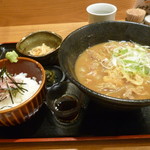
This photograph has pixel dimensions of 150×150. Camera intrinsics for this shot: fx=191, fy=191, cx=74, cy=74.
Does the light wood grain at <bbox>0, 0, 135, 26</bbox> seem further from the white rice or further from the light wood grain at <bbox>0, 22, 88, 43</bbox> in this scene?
the white rice

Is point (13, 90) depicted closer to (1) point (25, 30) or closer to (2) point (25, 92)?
(2) point (25, 92)

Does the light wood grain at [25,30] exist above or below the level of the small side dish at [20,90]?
below

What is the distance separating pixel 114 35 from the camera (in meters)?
1.97

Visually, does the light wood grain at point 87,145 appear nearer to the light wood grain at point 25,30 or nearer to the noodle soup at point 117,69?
the noodle soup at point 117,69

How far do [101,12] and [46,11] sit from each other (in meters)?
1.08

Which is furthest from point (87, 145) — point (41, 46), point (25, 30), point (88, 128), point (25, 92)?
point (25, 30)

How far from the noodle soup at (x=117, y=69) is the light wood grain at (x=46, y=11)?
1214mm

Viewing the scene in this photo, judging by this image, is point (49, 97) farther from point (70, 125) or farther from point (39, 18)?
point (39, 18)

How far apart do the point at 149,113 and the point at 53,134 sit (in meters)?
0.77

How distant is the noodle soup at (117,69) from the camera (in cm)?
155

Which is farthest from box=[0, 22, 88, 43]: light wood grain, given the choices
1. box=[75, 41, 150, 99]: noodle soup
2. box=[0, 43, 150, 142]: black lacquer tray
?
box=[0, 43, 150, 142]: black lacquer tray

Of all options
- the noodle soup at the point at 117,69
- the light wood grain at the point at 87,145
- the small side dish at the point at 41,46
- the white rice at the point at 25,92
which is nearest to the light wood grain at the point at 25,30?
the small side dish at the point at 41,46

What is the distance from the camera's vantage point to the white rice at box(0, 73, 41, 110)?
1482 millimetres

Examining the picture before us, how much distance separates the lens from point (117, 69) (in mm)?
1702
